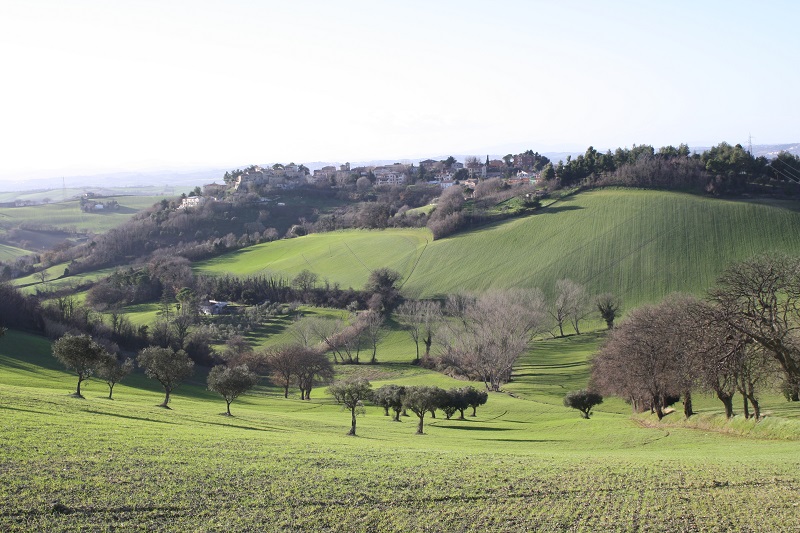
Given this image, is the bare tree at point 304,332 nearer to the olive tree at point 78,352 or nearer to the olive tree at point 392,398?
the olive tree at point 392,398

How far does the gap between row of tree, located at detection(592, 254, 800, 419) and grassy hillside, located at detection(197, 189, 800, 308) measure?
55.3m

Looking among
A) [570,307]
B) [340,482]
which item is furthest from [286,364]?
[340,482]

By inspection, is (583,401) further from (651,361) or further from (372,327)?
(372,327)

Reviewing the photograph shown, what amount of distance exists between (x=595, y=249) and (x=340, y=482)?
105 m

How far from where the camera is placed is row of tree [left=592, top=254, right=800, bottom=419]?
34.1 m

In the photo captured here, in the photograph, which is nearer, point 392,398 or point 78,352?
point 78,352

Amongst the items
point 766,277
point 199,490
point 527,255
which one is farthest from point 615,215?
point 199,490

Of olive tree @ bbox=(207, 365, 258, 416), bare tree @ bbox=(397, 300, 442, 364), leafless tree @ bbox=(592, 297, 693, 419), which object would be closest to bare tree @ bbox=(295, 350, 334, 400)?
bare tree @ bbox=(397, 300, 442, 364)

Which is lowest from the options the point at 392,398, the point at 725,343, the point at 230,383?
the point at 392,398

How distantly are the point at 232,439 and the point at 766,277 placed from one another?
2958cm

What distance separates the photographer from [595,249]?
121 metres

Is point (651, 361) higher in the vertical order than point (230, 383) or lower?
higher

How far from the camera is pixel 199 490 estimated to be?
2109 cm

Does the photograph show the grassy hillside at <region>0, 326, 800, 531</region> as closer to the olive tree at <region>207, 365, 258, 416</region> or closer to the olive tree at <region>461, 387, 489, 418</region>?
the olive tree at <region>207, 365, 258, 416</region>
